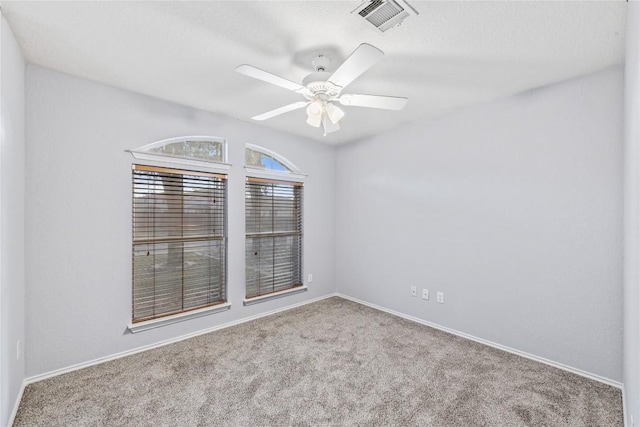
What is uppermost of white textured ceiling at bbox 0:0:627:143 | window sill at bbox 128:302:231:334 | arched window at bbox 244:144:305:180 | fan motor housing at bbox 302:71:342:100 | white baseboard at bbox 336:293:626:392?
white textured ceiling at bbox 0:0:627:143

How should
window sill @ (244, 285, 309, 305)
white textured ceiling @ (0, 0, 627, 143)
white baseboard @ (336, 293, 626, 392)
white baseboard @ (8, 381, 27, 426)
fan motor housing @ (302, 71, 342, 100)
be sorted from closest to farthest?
white textured ceiling @ (0, 0, 627, 143), white baseboard @ (8, 381, 27, 426), fan motor housing @ (302, 71, 342, 100), white baseboard @ (336, 293, 626, 392), window sill @ (244, 285, 309, 305)

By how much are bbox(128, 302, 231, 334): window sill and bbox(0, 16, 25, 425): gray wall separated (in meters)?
0.79

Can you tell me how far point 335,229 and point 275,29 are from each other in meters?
3.28

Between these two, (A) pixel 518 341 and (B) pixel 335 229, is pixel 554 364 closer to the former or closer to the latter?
(A) pixel 518 341

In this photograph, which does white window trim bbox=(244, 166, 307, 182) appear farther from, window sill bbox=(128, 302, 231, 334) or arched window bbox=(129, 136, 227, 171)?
window sill bbox=(128, 302, 231, 334)

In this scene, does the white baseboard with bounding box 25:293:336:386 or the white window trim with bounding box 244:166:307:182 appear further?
the white window trim with bounding box 244:166:307:182

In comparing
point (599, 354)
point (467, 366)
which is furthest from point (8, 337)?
point (599, 354)

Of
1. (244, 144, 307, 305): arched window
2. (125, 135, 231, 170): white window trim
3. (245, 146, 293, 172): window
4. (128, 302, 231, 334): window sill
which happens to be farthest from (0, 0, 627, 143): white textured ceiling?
(128, 302, 231, 334): window sill

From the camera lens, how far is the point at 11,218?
1946 millimetres

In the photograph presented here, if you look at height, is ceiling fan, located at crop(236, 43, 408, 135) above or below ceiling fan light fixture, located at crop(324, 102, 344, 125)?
above

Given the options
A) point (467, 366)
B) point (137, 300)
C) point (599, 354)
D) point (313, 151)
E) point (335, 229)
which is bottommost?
point (467, 366)

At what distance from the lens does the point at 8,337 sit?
185cm

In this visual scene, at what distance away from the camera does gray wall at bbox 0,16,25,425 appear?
1.75 metres

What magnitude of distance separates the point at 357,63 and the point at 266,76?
577 mm
